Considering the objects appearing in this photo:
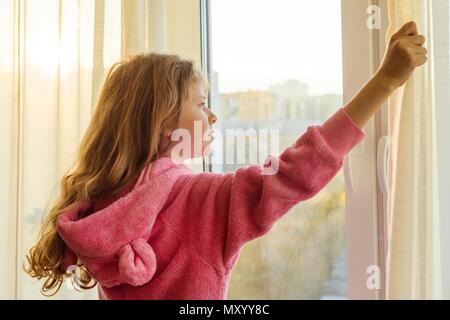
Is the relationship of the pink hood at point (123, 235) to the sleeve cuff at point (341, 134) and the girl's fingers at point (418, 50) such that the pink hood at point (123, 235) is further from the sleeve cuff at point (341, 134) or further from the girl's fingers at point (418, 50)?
the girl's fingers at point (418, 50)

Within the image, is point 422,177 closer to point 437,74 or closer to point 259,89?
point 437,74

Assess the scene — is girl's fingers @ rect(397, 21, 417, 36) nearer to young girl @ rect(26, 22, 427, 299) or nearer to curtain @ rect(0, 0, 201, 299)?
young girl @ rect(26, 22, 427, 299)

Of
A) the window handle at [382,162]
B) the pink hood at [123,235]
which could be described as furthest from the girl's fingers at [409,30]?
the pink hood at [123,235]

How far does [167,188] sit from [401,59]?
0.44 m

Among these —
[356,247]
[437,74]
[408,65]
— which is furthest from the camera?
[356,247]

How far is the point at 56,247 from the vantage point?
96 centimetres

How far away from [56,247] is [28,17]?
2.50 ft

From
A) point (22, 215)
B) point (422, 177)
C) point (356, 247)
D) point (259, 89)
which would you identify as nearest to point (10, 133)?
point (22, 215)

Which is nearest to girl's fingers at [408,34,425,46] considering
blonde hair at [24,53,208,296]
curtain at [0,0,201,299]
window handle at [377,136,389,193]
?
window handle at [377,136,389,193]

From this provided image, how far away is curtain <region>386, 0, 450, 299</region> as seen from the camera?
93 cm

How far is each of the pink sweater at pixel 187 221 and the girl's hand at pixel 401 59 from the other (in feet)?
0.33

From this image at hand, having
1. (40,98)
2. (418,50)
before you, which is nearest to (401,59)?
(418,50)

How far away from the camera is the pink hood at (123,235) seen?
2.83 ft

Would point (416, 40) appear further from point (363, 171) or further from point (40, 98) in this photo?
point (40, 98)
